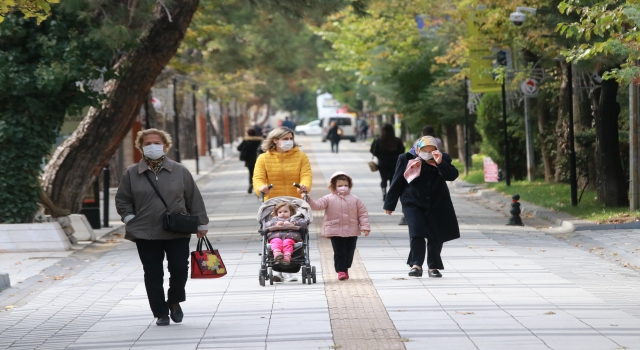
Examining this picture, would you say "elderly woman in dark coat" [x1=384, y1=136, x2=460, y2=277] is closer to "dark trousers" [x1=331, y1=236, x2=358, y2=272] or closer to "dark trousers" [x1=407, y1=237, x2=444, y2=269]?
"dark trousers" [x1=407, y1=237, x2=444, y2=269]

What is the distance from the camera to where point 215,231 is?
64.2 ft

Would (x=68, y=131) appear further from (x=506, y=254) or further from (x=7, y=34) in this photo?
(x=506, y=254)

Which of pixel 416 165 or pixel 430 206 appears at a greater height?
pixel 416 165

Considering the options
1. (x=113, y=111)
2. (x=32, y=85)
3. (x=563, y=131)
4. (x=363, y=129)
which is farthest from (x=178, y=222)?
(x=363, y=129)

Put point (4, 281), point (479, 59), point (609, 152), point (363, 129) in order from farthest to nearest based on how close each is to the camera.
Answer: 1. point (363, 129)
2. point (479, 59)
3. point (609, 152)
4. point (4, 281)

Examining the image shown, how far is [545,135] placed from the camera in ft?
93.6

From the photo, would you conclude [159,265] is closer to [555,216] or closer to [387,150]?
[555,216]

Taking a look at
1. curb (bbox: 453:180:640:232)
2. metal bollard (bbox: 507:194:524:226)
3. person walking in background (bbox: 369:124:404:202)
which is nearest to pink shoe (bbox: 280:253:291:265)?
curb (bbox: 453:180:640:232)

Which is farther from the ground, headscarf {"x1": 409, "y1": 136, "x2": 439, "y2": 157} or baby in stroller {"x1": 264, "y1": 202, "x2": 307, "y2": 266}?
headscarf {"x1": 409, "y1": 136, "x2": 439, "y2": 157}

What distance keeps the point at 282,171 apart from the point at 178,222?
2.88 metres

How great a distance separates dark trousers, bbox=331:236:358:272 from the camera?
11.7 metres

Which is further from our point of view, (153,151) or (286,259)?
(286,259)

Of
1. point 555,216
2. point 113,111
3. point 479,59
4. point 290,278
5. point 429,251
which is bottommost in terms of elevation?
point 555,216

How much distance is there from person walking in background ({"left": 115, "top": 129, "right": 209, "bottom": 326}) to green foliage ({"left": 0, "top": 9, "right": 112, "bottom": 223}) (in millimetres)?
8068
